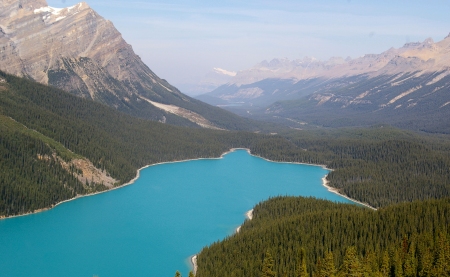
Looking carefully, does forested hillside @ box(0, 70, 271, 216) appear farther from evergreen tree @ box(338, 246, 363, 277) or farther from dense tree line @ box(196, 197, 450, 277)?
evergreen tree @ box(338, 246, 363, 277)

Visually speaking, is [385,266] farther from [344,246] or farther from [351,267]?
[344,246]

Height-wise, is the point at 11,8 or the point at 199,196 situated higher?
the point at 11,8

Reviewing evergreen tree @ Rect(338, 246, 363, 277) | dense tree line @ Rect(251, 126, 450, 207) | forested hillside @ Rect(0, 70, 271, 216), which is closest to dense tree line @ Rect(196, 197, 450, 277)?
evergreen tree @ Rect(338, 246, 363, 277)

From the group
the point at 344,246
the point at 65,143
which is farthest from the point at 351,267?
the point at 65,143

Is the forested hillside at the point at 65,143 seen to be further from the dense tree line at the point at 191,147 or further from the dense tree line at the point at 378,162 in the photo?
the dense tree line at the point at 378,162

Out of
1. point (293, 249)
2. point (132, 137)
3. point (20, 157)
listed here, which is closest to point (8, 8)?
point (132, 137)

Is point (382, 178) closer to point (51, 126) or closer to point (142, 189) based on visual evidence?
point (142, 189)
